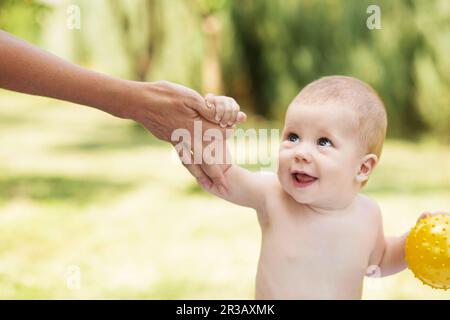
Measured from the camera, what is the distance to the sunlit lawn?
332 cm

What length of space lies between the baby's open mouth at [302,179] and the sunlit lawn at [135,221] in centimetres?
157

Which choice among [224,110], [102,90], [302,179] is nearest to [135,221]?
[102,90]

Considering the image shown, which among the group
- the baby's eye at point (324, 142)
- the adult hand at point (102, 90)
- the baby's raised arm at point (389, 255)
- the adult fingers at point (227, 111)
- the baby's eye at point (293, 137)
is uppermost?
the adult hand at point (102, 90)

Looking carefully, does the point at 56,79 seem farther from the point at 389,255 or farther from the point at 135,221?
the point at 135,221

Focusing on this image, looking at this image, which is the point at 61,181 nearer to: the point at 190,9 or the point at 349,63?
the point at 190,9

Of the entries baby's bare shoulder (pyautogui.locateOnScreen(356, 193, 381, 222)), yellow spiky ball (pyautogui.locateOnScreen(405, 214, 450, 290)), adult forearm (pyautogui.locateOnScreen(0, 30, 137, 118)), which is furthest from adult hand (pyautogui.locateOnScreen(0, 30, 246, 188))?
yellow spiky ball (pyautogui.locateOnScreen(405, 214, 450, 290))

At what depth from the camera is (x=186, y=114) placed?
1838 mm

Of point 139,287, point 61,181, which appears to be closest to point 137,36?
point 61,181

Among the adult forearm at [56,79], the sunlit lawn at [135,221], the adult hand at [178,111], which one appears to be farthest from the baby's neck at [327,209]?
the sunlit lawn at [135,221]

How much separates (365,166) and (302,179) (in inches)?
7.7

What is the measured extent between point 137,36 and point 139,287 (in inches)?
245

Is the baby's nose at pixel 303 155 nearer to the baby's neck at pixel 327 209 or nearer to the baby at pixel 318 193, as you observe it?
the baby at pixel 318 193

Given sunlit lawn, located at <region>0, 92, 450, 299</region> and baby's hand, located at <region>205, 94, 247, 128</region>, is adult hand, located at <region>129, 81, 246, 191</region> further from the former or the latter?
sunlit lawn, located at <region>0, 92, 450, 299</region>

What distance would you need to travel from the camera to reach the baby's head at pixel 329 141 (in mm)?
1688
